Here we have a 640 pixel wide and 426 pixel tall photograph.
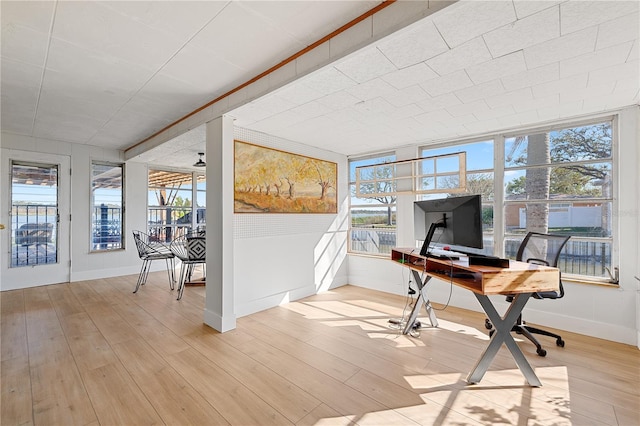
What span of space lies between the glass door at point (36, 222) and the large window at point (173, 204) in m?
1.45

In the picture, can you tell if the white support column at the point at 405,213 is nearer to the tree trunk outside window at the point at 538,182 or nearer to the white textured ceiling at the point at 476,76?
the white textured ceiling at the point at 476,76

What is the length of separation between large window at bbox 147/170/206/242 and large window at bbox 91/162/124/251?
0.55 metres

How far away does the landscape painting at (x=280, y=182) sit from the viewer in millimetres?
3531

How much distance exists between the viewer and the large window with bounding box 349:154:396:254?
4770mm

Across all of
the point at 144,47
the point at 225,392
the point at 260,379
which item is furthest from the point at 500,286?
the point at 144,47

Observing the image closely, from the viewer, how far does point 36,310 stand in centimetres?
360

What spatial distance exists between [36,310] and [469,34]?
18.1 ft

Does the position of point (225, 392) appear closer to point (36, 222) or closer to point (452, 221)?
point (452, 221)

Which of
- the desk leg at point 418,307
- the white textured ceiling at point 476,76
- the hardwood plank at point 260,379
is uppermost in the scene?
the white textured ceiling at point 476,76

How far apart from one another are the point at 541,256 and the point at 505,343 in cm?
134

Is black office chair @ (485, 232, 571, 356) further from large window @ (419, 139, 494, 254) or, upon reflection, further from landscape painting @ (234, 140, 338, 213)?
landscape painting @ (234, 140, 338, 213)

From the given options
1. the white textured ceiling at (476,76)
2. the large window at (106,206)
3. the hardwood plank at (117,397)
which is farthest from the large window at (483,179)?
the large window at (106,206)

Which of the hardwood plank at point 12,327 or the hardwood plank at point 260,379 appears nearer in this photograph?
the hardwood plank at point 260,379

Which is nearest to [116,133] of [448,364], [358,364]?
[358,364]
